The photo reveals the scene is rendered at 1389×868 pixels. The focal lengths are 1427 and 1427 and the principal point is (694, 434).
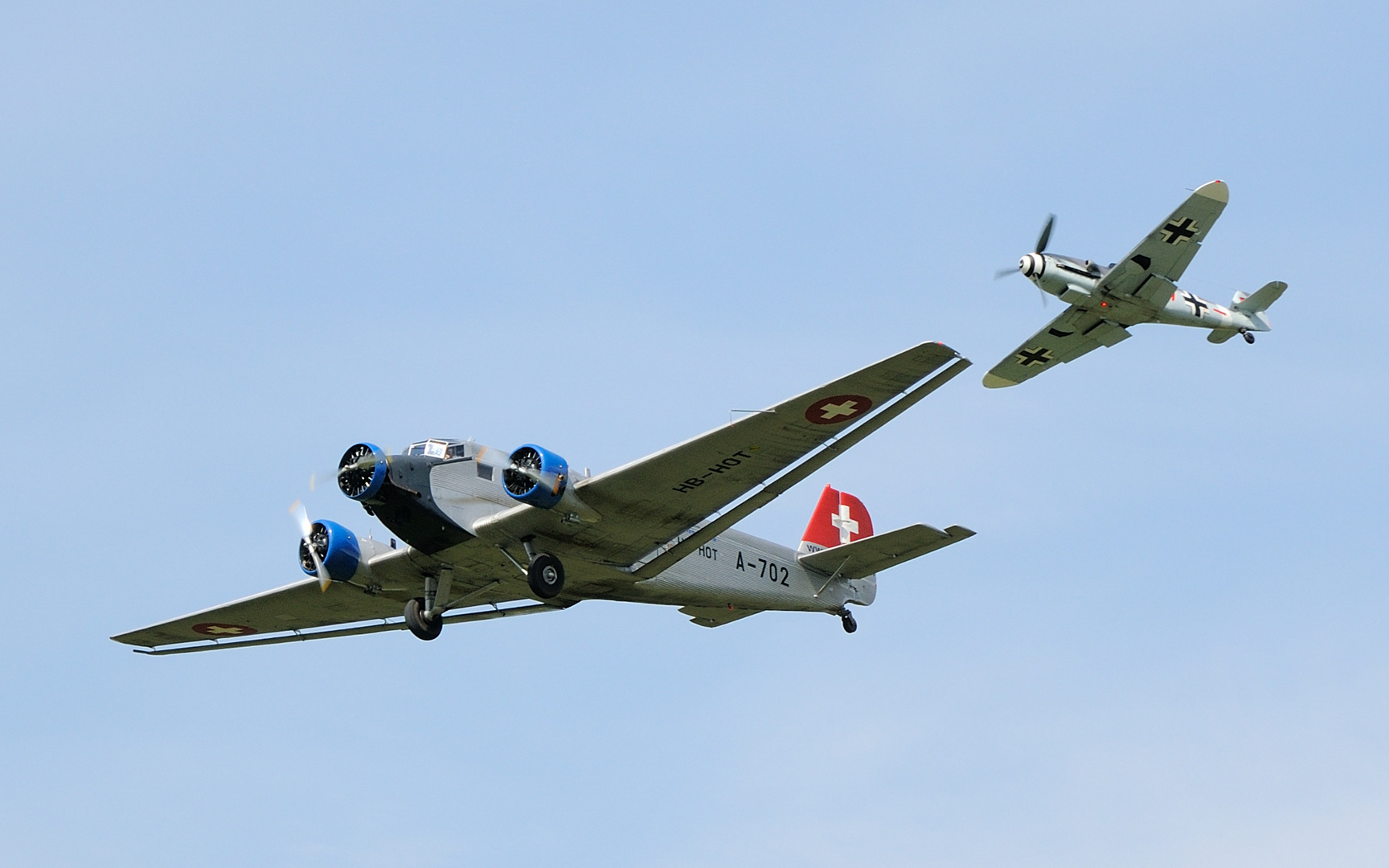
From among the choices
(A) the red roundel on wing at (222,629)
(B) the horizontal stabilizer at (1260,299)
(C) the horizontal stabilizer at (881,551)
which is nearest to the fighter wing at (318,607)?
(A) the red roundel on wing at (222,629)

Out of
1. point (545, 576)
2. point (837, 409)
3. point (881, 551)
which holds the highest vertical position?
point (837, 409)

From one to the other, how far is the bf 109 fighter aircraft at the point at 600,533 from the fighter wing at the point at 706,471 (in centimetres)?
3

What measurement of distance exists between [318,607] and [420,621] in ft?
15.7

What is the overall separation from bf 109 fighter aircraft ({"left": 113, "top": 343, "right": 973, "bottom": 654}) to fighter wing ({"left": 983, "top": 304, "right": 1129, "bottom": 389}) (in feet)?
58.3

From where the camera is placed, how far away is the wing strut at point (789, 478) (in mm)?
21316

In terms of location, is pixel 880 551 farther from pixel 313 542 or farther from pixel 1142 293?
pixel 1142 293

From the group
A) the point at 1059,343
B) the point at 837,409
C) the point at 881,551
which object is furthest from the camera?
the point at 1059,343

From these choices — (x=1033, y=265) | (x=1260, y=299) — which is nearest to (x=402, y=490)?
(x=1033, y=265)

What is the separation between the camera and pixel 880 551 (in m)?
27.8

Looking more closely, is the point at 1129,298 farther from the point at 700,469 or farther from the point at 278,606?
the point at 278,606

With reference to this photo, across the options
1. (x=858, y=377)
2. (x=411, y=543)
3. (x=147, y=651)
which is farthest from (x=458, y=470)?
(x=147, y=651)

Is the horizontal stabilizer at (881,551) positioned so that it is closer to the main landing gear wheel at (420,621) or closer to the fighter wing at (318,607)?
the fighter wing at (318,607)

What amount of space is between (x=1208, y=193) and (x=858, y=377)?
23.7 m

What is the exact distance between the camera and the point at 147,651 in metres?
31.4
